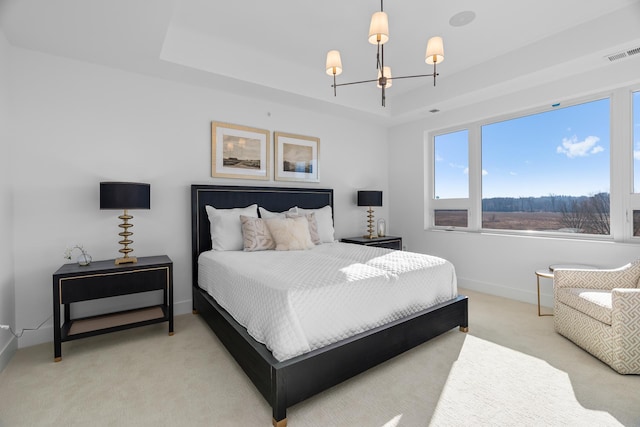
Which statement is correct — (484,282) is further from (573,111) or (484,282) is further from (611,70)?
(611,70)

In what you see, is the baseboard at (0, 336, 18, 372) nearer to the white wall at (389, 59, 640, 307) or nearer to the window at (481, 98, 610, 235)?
the white wall at (389, 59, 640, 307)

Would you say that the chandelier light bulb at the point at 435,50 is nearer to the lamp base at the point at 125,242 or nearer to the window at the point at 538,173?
the window at the point at 538,173

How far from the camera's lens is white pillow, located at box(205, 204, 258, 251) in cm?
324

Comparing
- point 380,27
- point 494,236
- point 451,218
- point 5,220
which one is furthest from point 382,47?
Answer: point 5,220

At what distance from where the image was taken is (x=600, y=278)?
2559 millimetres

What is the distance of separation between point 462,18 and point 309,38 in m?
1.48

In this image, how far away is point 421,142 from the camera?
15.7 feet

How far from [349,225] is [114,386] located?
3.53 meters

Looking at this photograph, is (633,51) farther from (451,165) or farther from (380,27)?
(380,27)

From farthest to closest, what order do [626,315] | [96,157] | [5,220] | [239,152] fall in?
[239,152], [96,157], [5,220], [626,315]

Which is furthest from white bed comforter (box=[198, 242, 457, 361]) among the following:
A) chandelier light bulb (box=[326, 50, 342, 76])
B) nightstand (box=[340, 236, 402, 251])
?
chandelier light bulb (box=[326, 50, 342, 76])

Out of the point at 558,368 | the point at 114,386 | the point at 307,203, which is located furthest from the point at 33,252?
the point at 558,368

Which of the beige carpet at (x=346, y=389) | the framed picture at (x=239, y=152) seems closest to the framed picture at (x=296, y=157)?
the framed picture at (x=239, y=152)

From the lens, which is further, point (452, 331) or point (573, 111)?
point (573, 111)
